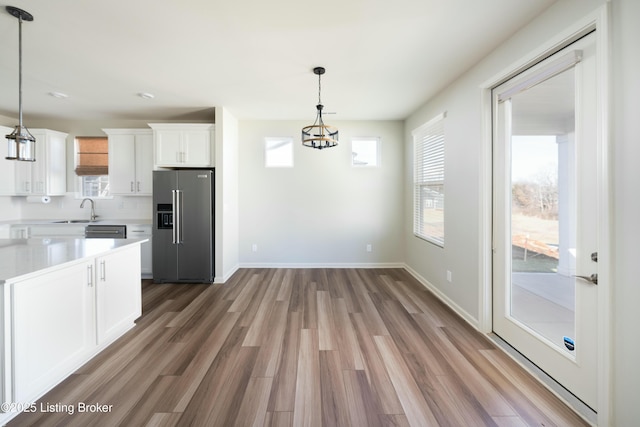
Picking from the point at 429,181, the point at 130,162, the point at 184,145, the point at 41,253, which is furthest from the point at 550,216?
the point at 130,162

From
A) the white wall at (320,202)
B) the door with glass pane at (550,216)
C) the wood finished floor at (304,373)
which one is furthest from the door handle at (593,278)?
the white wall at (320,202)

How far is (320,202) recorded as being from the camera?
4.99 metres

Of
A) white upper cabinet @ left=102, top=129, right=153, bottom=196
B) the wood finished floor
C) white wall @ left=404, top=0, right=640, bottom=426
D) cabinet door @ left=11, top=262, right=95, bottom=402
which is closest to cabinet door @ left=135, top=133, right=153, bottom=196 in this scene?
white upper cabinet @ left=102, top=129, right=153, bottom=196

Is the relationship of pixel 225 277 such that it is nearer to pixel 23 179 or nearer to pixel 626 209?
pixel 23 179

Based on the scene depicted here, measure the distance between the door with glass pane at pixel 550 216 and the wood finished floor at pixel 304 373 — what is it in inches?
11.8

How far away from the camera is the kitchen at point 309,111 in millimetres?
1718

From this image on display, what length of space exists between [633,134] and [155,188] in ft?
16.5

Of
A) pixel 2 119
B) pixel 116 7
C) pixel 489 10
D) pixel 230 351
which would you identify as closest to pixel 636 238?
pixel 489 10

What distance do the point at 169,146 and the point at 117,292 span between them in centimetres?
258

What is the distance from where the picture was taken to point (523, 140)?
223cm

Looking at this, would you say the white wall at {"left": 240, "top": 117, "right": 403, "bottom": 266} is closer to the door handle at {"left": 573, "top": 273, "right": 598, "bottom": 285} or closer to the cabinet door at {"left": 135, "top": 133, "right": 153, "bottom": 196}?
the cabinet door at {"left": 135, "top": 133, "right": 153, "bottom": 196}

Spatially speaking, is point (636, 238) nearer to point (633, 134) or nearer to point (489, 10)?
point (633, 134)

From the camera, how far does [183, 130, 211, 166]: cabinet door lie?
427 cm

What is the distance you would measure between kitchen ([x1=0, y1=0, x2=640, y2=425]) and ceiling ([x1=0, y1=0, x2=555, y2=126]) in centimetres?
2
